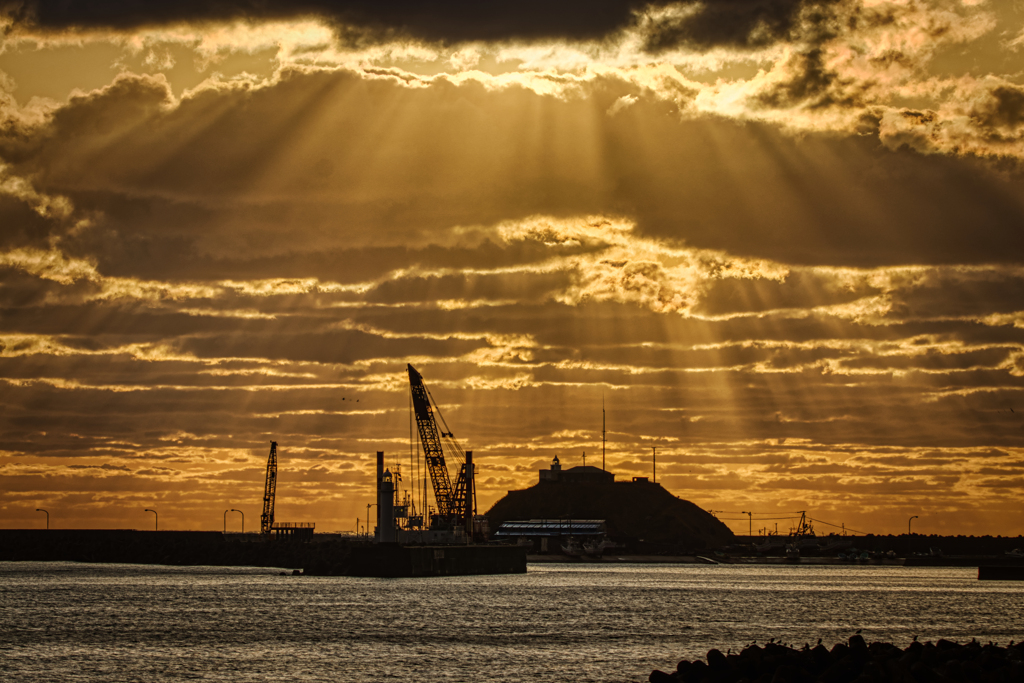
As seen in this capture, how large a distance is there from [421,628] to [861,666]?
178 feet

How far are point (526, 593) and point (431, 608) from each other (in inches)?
1510

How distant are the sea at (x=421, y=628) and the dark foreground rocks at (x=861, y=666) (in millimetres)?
16164

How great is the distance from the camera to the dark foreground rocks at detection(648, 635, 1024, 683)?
4206 centimetres

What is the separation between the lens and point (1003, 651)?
156 feet

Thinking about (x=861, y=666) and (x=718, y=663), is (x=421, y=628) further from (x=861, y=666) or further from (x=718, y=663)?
(x=861, y=666)

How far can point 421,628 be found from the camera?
94062 mm

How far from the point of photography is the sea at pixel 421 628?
67250 mm

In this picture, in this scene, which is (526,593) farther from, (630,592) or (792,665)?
(792,665)

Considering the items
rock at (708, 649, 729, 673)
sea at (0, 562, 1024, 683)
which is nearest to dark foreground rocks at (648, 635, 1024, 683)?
rock at (708, 649, 729, 673)

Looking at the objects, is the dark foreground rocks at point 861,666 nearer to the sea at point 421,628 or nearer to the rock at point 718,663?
the rock at point 718,663

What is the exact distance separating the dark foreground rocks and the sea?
1616 centimetres

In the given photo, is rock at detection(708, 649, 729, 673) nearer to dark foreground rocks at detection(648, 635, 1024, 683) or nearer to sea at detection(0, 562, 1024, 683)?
dark foreground rocks at detection(648, 635, 1024, 683)

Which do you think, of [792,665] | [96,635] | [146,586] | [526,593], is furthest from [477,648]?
[146,586]

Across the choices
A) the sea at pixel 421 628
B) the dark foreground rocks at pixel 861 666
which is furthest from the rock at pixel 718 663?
the sea at pixel 421 628
